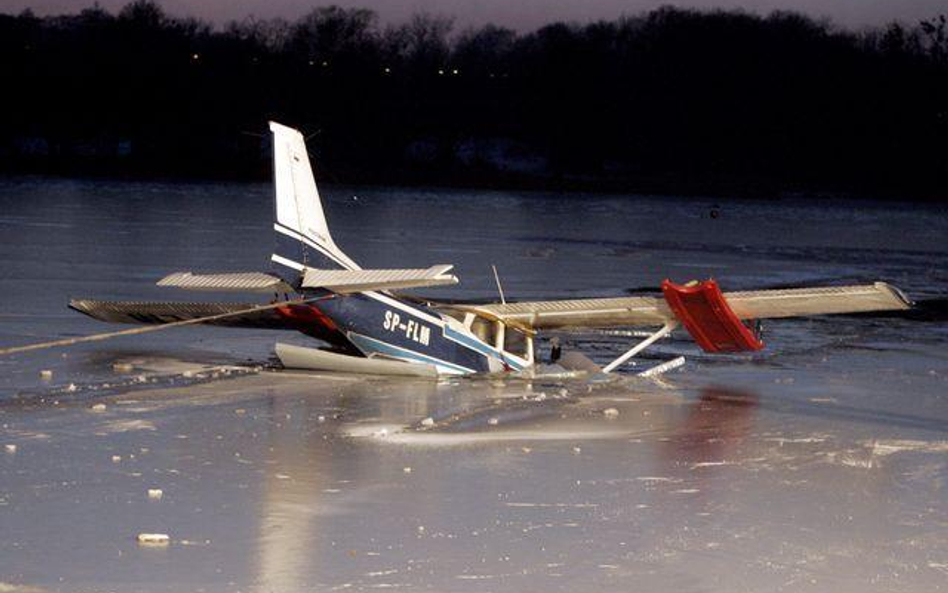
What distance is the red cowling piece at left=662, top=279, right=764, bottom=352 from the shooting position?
61.5 feet

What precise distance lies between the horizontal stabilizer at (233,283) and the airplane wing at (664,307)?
7.76 feet

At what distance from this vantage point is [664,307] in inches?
760

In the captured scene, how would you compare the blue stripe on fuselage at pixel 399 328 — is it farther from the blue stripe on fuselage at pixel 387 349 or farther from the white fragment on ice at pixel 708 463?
the white fragment on ice at pixel 708 463

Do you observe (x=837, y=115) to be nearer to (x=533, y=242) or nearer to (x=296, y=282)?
(x=533, y=242)

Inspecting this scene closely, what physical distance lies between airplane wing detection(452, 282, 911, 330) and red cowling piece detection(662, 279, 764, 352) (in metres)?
0.24

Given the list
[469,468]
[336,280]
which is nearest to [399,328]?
[336,280]

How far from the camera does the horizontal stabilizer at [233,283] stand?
17.4 metres

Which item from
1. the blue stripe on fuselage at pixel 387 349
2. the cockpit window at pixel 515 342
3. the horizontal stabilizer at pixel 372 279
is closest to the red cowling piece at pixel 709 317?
the cockpit window at pixel 515 342

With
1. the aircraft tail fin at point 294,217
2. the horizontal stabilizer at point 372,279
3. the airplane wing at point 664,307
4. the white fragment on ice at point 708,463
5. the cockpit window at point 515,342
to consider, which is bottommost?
the white fragment on ice at point 708,463

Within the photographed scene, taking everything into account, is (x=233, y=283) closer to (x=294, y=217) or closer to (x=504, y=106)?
(x=294, y=217)

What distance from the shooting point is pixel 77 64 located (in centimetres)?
12975

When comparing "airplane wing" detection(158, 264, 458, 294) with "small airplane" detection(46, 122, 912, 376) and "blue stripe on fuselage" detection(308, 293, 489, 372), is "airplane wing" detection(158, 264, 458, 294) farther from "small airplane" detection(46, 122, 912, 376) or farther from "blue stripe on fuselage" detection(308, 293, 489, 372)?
"blue stripe on fuselage" detection(308, 293, 489, 372)

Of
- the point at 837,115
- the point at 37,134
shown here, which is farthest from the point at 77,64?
the point at 837,115

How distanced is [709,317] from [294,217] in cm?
478
